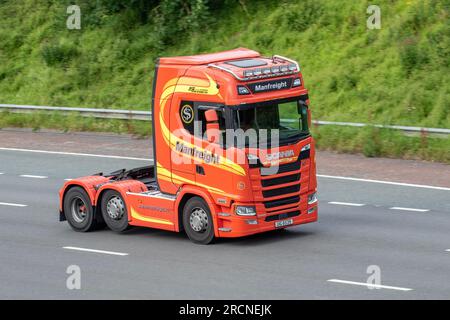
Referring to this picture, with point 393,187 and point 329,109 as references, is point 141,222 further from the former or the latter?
point 329,109

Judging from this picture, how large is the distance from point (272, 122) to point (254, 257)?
2.38 meters

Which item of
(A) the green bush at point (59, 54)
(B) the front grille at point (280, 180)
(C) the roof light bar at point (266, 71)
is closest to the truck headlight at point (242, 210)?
(B) the front grille at point (280, 180)

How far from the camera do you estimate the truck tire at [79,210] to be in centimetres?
2019

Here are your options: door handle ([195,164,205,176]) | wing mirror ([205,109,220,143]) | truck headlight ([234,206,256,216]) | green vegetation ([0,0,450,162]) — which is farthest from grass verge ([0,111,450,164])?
wing mirror ([205,109,220,143])

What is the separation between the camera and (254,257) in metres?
17.7

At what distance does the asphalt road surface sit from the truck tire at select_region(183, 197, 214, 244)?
0.19 metres

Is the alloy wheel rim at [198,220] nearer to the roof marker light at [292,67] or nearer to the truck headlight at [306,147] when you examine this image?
the truck headlight at [306,147]

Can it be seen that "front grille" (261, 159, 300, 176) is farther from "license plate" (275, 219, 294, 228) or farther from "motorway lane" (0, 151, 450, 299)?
"motorway lane" (0, 151, 450, 299)

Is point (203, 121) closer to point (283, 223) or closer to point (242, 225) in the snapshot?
point (242, 225)

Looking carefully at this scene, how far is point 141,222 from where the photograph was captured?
19469mm

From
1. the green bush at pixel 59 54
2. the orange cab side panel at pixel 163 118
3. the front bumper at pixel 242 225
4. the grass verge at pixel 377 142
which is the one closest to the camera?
the front bumper at pixel 242 225

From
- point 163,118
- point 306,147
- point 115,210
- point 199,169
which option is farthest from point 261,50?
point 199,169

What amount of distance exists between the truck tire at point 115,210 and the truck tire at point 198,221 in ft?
4.81

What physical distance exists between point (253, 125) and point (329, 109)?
42.7 ft
